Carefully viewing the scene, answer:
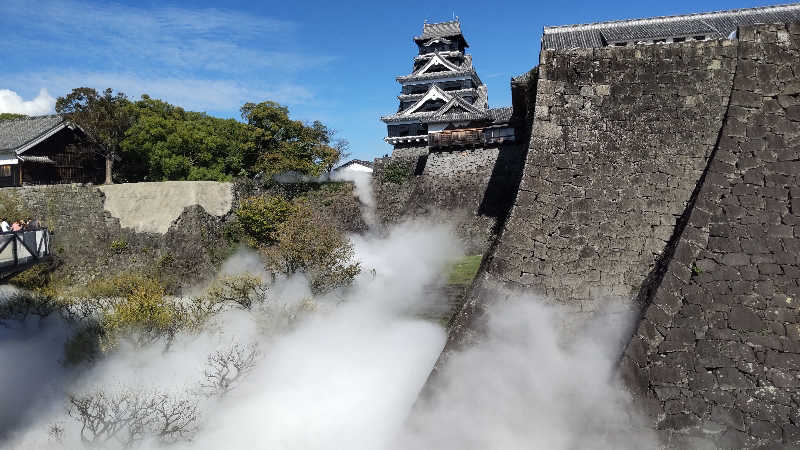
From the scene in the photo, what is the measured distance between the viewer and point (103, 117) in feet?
81.7

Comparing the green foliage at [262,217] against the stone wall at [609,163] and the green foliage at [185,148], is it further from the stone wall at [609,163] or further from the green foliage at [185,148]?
the stone wall at [609,163]

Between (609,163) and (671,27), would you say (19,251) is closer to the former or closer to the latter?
(609,163)

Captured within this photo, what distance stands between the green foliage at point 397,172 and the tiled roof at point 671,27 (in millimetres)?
10143

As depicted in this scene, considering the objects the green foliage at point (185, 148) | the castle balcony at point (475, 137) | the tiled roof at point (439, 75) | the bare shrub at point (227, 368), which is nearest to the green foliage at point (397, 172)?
the castle balcony at point (475, 137)

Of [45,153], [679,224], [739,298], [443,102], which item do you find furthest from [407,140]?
[739,298]

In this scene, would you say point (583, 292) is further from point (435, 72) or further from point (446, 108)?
point (435, 72)

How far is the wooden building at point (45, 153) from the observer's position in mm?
22062

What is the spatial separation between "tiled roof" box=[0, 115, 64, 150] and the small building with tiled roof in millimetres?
17638

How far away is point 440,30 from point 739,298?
124 feet

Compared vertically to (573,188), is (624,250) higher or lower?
lower

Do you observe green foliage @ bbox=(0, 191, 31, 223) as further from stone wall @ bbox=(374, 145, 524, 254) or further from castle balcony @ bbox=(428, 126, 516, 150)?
castle balcony @ bbox=(428, 126, 516, 150)

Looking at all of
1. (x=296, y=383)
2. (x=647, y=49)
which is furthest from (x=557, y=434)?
(x=296, y=383)

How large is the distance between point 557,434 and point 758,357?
2.43 metres

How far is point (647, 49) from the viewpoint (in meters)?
7.52
